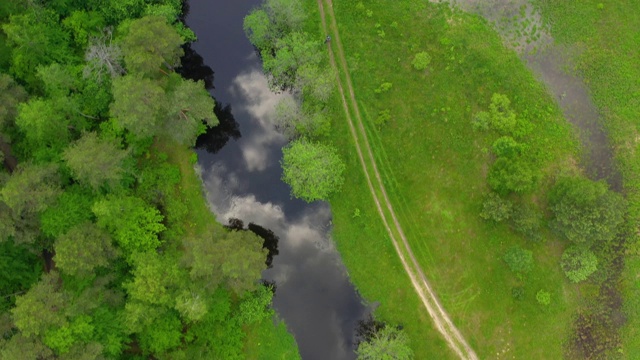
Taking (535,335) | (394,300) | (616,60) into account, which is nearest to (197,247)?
(394,300)

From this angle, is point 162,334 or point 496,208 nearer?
point 162,334

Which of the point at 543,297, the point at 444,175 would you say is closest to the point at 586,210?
the point at 543,297

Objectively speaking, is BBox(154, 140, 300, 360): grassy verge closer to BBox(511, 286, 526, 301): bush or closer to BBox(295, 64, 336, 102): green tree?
BBox(295, 64, 336, 102): green tree

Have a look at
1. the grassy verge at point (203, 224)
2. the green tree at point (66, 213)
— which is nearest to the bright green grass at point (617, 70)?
the grassy verge at point (203, 224)

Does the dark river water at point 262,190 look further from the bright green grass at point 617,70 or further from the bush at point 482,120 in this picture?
the bright green grass at point 617,70

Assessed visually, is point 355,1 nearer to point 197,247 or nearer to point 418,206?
point 418,206

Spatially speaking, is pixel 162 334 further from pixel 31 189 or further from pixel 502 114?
pixel 502 114


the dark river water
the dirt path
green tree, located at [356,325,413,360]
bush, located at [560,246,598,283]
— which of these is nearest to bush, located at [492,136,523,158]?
bush, located at [560,246,598,283]
